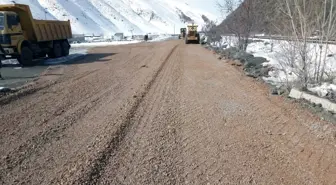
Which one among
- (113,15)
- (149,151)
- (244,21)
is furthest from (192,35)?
(113,15)

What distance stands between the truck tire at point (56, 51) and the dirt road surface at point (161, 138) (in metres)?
14.0

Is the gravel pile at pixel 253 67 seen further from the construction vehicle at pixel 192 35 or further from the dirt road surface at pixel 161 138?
the construction vehicle at pixel 192 35

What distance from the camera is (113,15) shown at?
346ft

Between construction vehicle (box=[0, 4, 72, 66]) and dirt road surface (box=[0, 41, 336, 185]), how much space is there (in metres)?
9.81

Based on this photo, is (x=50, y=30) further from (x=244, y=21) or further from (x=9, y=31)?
(x=244, y=21)

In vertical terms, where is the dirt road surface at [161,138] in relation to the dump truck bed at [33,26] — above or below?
below

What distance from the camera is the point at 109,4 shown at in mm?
115375

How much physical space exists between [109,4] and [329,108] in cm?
11346

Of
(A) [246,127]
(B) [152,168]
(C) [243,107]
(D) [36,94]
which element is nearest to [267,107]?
(C) [243,107]

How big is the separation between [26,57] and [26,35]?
180 cm

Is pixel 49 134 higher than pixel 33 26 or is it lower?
lower

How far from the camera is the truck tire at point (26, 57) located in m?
20.1

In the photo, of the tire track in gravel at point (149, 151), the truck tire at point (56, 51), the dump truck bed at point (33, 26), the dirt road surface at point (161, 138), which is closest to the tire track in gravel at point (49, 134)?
the dirt road surface at point (161, 138)

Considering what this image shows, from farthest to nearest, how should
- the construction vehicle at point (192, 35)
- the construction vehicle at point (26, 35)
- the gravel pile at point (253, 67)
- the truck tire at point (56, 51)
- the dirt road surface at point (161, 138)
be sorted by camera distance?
1. the construction vehicle at point (192, 35)
2. the truck tire at point (56, 51)
3. the construction vehicle at point (26, 35)
4. the gravel pile at point (253, 67)
5. the dirt road surface at point (161, 138)
